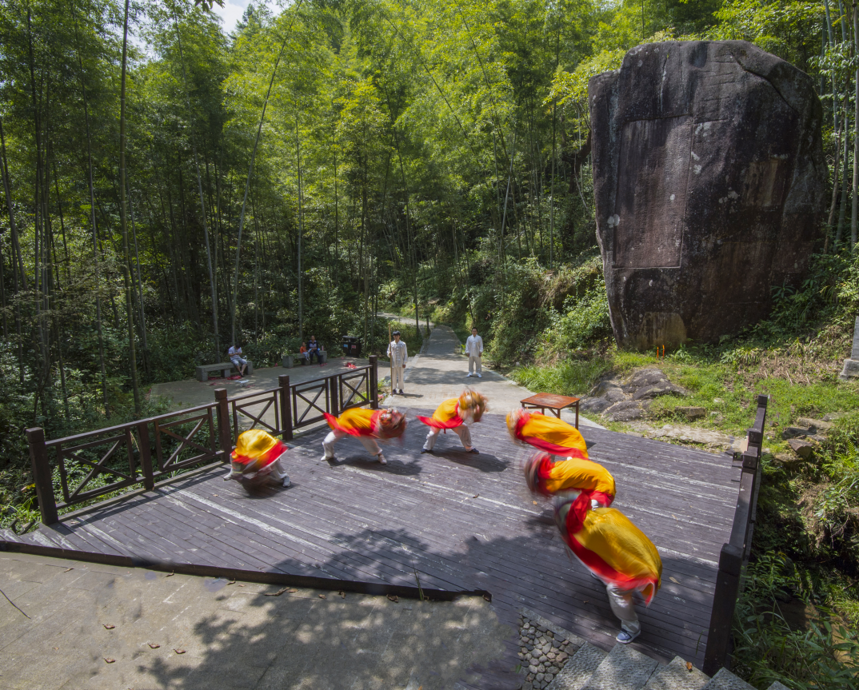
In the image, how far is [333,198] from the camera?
1599 cm

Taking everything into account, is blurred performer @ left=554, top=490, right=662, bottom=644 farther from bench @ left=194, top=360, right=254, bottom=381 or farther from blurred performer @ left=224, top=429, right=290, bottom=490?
bench @ left=194, top=360, right=254, bottom=381

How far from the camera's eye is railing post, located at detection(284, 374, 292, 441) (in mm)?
5814

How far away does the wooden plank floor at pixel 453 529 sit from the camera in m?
2.89

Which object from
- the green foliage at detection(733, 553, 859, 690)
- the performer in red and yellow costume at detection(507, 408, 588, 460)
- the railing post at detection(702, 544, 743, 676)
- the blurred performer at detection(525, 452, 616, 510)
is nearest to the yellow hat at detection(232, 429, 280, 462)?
the performer in red and yellow costume at detection(507, 408, 588, 460)

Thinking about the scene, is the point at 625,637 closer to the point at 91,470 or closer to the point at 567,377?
the point at 91,470

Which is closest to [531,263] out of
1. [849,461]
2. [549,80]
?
[549,80]

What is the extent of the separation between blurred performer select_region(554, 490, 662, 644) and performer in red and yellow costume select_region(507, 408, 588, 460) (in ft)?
3.43

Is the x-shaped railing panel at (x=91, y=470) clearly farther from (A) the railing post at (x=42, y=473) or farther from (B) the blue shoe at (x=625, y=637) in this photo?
(B) the blue shoe at (x=625, y=637)

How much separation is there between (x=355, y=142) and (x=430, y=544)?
37.0 ft

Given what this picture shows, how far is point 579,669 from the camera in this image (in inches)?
86.0

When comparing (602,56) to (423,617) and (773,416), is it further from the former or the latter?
(423,617)

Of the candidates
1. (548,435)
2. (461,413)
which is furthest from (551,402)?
(548,435)

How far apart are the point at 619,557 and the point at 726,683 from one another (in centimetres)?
68

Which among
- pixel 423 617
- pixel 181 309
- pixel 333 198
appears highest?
pixel 333 198
